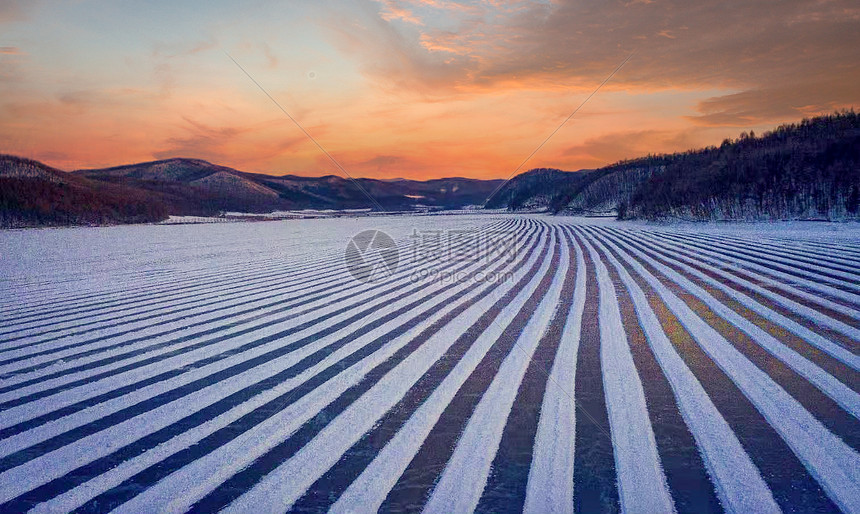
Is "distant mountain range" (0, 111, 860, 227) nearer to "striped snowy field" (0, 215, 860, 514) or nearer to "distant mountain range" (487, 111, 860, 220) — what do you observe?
"distant mountain range" (487, 111, 860, 220)

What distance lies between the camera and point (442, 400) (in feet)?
11.3

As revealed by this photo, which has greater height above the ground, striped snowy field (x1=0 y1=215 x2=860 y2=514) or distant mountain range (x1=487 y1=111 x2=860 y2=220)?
distant mountain range (x1=487 y1=111 x2=860 y2=220)

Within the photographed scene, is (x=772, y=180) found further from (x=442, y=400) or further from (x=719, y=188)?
(x=442, y=400)

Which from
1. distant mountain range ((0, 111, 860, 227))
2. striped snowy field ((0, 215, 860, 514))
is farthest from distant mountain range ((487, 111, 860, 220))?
striped snowy field ((0, 215, 860, 514))

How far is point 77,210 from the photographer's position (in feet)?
173

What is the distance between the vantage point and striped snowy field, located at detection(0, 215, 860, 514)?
2355 millimetres

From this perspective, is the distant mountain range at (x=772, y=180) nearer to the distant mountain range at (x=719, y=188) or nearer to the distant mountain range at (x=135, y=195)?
the distant mountain range at (x=719, y=188)

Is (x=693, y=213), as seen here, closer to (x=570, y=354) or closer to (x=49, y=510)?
(x=570, y=354)

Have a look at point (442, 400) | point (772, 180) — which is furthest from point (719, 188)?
point (442, 400)

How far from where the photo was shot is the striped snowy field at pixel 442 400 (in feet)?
7.73

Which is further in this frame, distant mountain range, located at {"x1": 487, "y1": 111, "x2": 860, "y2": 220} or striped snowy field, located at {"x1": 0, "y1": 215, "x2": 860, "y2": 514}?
distant mountain range, located at {"x1": 487, "y1": 111, "x2": 860, "y2": 220}

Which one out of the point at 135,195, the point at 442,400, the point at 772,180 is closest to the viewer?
the point at 442,400

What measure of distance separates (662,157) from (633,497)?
8091 centimetres

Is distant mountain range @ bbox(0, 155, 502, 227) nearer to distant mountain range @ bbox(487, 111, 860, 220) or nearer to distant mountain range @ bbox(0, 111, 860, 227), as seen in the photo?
distant mountain range @ bbox(0, 111, 860, 227)
